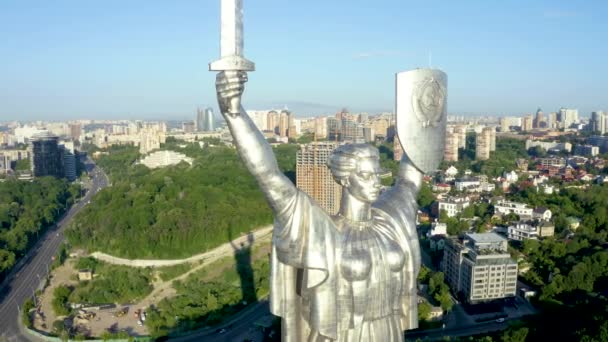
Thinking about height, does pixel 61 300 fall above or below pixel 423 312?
below

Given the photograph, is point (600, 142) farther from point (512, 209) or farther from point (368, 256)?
point (368, 256)

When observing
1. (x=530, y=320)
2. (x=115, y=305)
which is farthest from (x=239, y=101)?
(x=115, y=305)

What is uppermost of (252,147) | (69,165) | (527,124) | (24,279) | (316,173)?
(252,147)

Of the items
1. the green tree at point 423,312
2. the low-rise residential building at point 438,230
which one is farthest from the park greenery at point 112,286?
the low-rise residential building at point 438,230

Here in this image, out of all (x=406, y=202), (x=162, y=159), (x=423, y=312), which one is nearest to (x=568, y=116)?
(x=162, y=159)

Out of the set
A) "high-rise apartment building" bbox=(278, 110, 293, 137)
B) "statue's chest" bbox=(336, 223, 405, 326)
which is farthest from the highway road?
A: "high-rise apartment building" bbox=(278, 110, 293, 137)

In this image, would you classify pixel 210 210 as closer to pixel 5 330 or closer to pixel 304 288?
pixel 5 330
